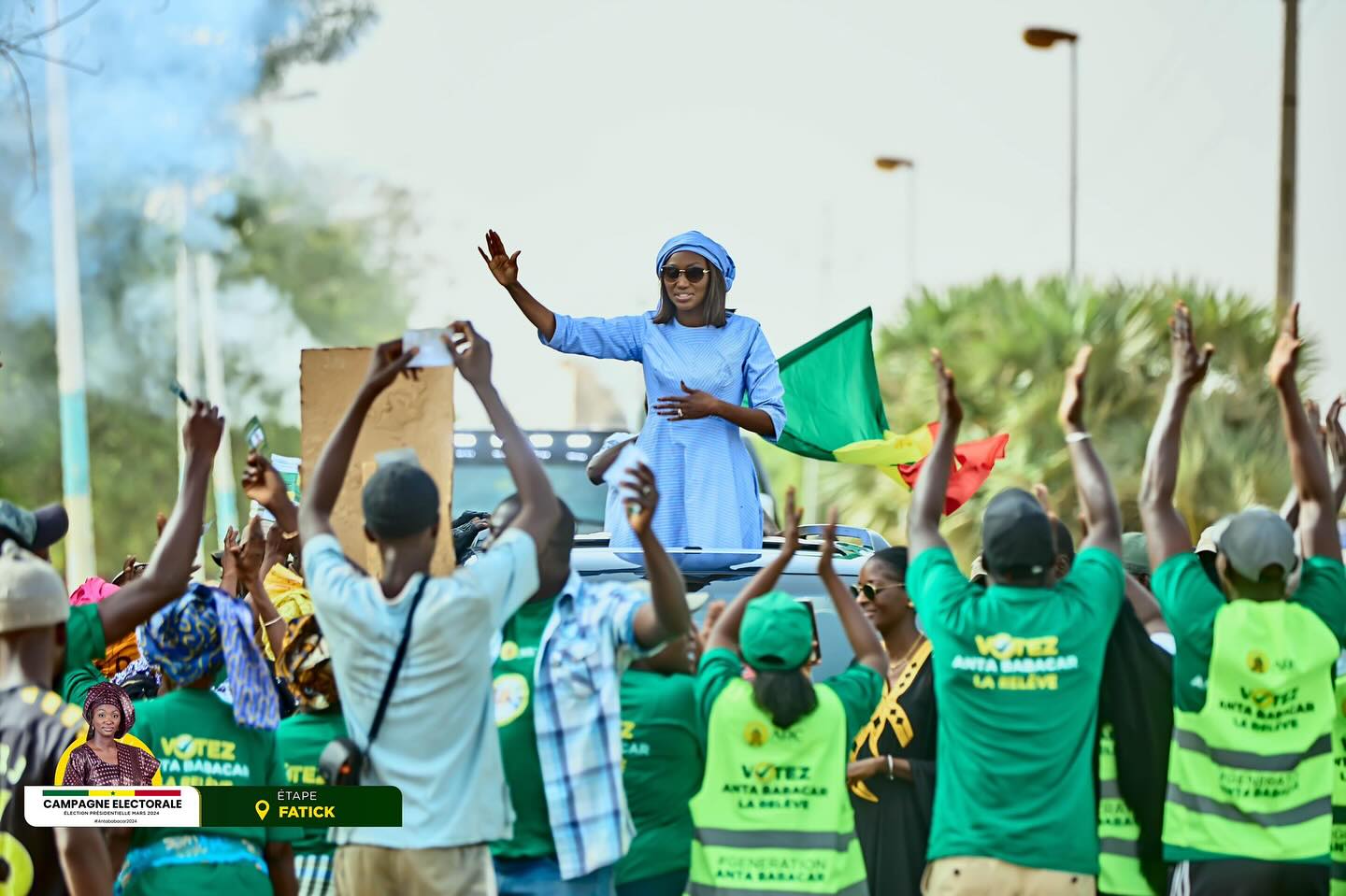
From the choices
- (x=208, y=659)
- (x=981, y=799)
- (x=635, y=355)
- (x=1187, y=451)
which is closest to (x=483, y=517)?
(x=635, y=355)

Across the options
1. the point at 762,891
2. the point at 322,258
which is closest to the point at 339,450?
the point at 762,891

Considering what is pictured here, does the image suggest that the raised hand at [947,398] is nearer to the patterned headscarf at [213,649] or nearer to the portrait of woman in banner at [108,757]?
the patterned headscarf at [213,649]

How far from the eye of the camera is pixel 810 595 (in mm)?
5996

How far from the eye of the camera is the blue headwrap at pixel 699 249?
282 inches

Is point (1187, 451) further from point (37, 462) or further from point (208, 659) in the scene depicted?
point (37, 462)

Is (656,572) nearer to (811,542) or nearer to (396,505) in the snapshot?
(396,505)

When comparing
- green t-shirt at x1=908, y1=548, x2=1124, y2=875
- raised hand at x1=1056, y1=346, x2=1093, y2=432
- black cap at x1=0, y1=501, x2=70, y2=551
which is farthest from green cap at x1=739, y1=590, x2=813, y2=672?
black cap at x1=0, y1=501, x2=70, y2=551

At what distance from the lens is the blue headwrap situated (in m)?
7.16

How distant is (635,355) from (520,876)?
2.85 meters

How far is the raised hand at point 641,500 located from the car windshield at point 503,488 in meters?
7.85

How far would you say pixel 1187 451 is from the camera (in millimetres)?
22375

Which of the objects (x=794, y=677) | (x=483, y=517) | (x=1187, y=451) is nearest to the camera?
(x=794, y=677)
